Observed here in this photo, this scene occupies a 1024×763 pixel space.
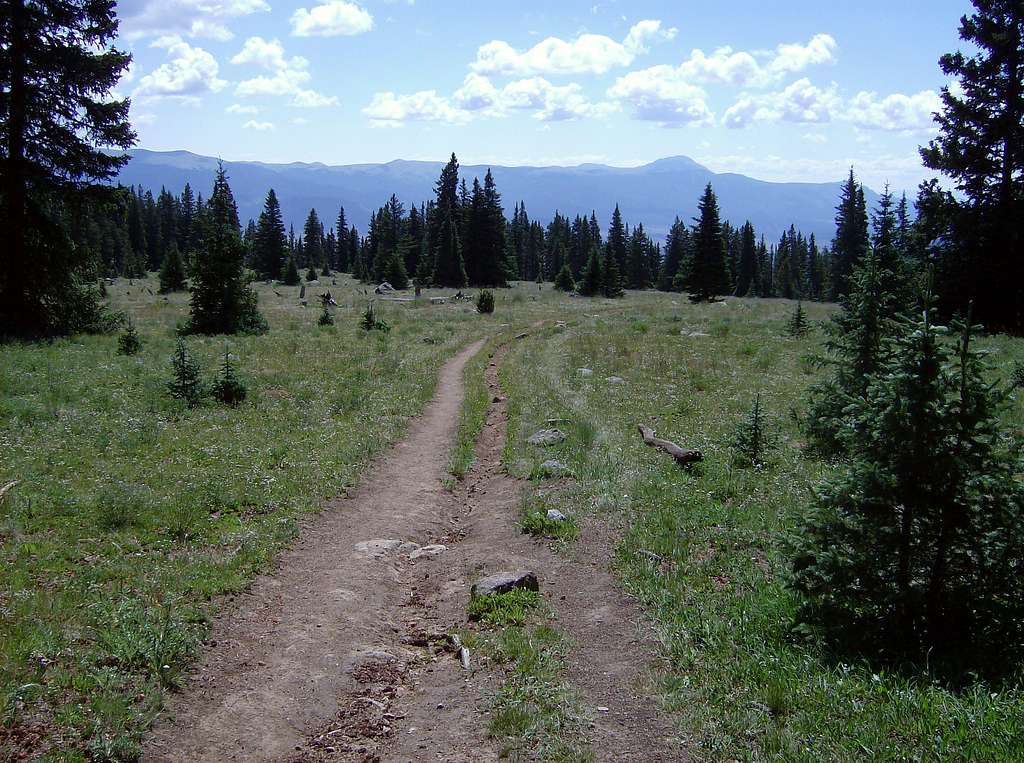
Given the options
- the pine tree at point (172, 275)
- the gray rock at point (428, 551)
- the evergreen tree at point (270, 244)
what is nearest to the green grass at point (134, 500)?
the gray rock at point (428, 551)

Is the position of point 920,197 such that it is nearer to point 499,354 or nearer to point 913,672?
point 499,354

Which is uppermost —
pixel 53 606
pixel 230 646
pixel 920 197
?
pixel 920 197

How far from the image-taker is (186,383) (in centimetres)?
1723

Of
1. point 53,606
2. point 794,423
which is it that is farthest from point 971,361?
point 794,423

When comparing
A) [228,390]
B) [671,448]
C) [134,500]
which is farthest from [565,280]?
[134,500]

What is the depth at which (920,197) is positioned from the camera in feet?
106

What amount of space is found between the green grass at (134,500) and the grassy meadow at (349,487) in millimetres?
36

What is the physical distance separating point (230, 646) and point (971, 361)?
308 inches

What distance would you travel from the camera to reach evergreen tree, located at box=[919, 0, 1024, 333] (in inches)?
1160

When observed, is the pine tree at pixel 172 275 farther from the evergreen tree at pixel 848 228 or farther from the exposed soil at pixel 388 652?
the evergreen tree at pixel 848 228

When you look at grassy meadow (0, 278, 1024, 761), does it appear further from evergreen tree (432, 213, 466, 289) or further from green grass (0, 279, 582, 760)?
evergreen tree (432, 213, 466, 289)

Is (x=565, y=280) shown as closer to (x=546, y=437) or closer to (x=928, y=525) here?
(x=546, y=437)

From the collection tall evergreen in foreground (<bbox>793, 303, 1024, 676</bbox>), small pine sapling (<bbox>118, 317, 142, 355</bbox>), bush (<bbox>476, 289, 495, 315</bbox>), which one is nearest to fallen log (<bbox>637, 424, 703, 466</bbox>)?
tall evergreen in foreground (<bbox>793, 303, 1024, 676</bbox>)

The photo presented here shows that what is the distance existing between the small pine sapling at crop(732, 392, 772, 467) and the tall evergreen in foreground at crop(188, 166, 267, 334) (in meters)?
25.9
